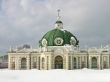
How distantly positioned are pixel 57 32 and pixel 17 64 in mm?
13702

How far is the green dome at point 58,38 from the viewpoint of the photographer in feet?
317

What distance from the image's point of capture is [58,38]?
318ft

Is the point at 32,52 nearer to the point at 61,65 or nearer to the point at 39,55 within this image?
the point at 39,55

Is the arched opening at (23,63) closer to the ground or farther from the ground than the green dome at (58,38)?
closer to the ground

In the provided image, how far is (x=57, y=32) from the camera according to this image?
98188 millimetres

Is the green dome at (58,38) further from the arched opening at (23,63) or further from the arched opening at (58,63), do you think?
the arched opening at (23,63)
